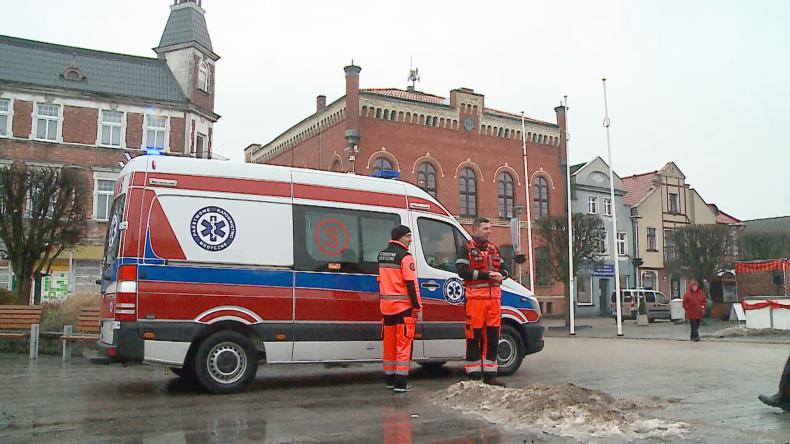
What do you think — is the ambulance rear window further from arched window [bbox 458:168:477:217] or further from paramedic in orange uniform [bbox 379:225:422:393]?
arched window [bbox 458:168:477:217]

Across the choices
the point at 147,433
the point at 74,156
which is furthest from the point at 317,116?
the point at 147,433

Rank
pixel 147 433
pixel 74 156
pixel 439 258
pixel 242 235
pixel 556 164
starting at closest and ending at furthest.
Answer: pixel 147 433, pixel 242 235, pixel 439 258, pixel 74 156, pixel 556 164

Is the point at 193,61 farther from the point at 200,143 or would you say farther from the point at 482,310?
the point at 482,310

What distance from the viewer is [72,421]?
20.9 feet

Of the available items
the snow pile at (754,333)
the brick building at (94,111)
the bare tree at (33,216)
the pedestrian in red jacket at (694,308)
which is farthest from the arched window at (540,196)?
the bare tree at (33,216)

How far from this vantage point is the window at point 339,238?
348 inches

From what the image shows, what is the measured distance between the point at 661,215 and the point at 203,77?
34.4 m

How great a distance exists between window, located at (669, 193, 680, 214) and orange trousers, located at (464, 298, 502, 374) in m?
47.6

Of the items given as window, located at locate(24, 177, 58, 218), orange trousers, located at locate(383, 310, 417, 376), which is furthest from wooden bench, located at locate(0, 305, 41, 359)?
orange trousers, located at locate(383, 310, 417, 376)

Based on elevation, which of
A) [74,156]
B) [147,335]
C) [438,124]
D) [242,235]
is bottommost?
[147,335]

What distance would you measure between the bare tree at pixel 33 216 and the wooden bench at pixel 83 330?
5.15 m

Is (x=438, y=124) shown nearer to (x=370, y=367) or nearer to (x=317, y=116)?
(x=317, y=116)

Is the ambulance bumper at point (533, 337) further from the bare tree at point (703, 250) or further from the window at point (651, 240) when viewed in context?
the window at point (651, 240)

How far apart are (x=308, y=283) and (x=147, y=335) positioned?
2029 millimetres
